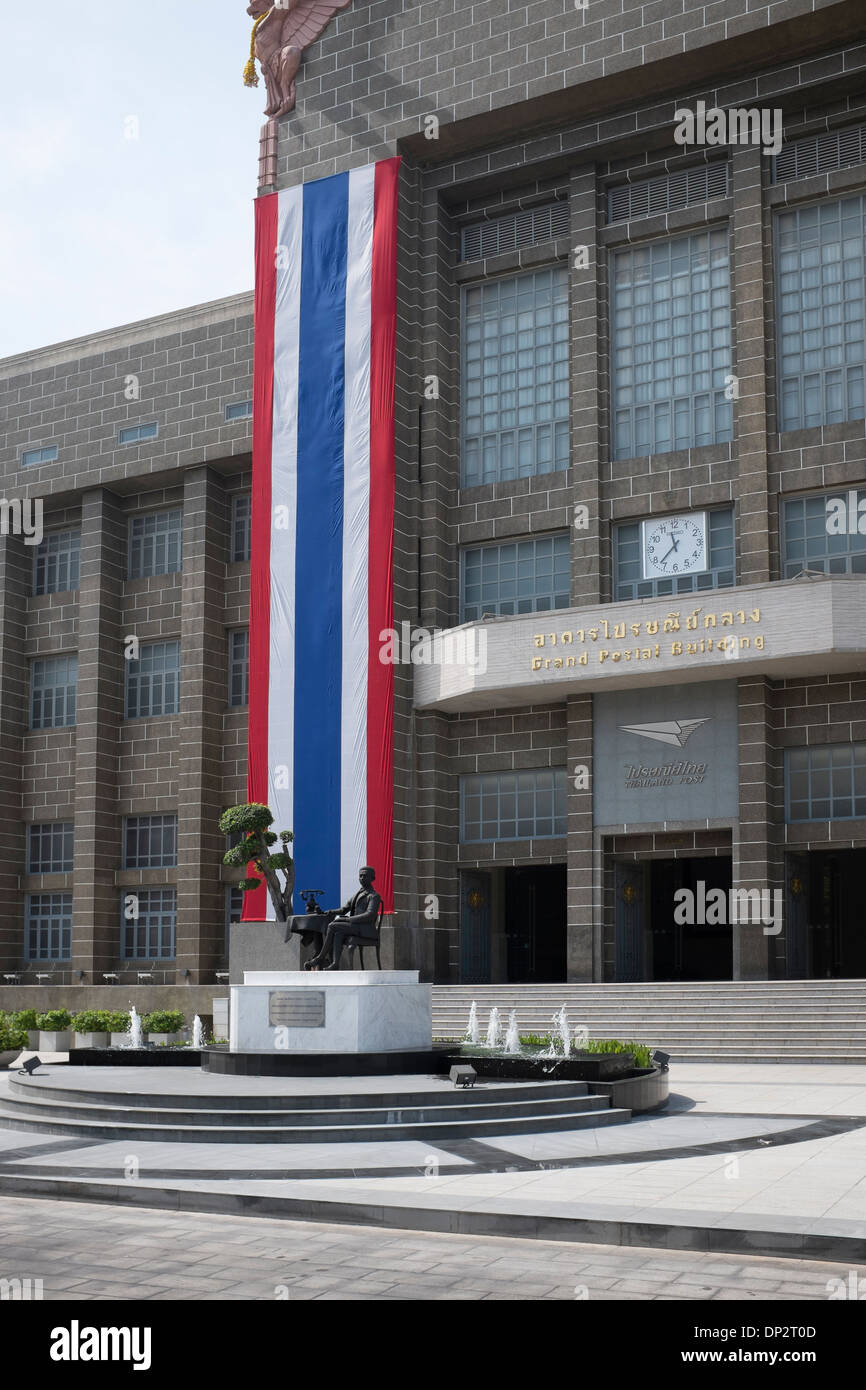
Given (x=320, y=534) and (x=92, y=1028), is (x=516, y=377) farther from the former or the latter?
(x=92, y=1028)

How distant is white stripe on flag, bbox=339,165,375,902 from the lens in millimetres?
42125

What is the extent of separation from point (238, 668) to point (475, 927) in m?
12.8

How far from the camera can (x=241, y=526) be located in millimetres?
50625

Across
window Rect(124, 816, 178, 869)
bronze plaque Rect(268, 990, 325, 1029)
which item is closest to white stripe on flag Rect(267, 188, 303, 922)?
window Rect(124, 816, 178, 869)

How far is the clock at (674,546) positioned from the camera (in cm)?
4119

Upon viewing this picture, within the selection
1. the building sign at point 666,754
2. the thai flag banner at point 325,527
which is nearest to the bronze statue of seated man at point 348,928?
the thai flag banner at point 325,527

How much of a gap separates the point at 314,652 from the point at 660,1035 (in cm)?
1684

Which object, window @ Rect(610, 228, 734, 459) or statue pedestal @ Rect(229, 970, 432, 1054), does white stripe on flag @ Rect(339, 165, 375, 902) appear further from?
statue pedestal @ Rect(229, 970, 432, 1054)

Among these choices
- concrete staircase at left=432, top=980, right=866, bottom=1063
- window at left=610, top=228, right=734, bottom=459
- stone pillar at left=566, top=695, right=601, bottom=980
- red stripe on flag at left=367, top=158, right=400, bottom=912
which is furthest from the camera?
red stripe on flag at left=367, top=158, right=400, bottom=912

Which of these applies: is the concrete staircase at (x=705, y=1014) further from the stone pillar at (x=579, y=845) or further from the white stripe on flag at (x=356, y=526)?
the white stripe on flag at (x=356, y=526)

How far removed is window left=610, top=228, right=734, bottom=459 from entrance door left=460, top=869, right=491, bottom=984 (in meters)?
14.1

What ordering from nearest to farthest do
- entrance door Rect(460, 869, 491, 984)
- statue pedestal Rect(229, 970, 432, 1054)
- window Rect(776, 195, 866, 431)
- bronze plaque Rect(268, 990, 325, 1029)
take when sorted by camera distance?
1. statue pedestal Rect(229, 970, 432, 1054)
2. bronze plaque Rect(268, 990, 325, 1029)
3. window Rect(776, 195, 866, 431)
4. entrance door Rect(460, 869, 491, 984)

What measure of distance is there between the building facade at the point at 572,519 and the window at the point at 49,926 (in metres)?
0.22
